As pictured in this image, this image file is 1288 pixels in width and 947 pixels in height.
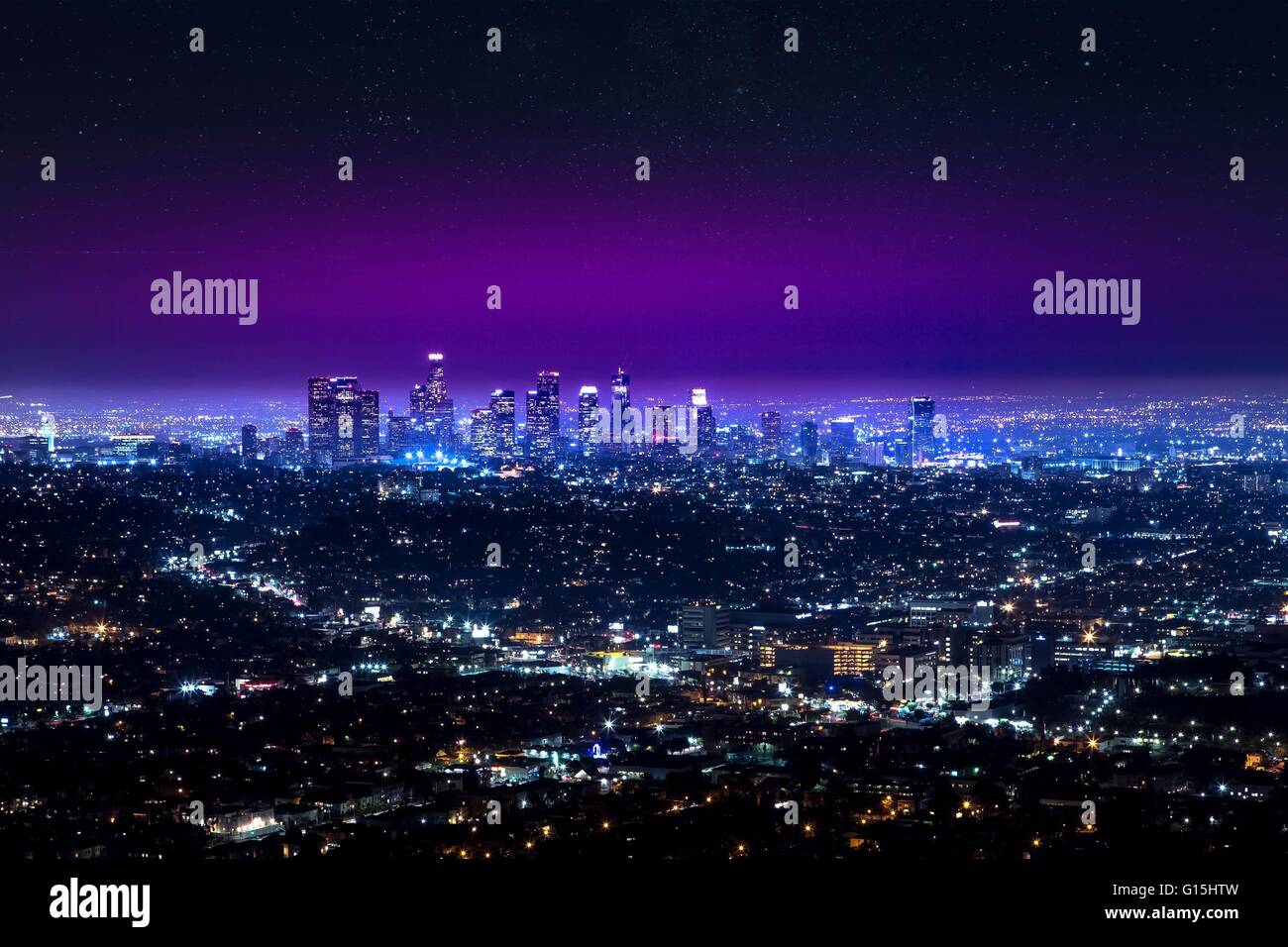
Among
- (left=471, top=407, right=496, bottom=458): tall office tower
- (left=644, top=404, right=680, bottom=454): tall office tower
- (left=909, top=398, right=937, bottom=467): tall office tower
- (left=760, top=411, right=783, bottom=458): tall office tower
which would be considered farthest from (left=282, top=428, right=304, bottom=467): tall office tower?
(left=909, top=398, right=937, bottom=467): tall office tower

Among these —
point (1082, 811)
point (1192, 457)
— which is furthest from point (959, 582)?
point (1082, 811)

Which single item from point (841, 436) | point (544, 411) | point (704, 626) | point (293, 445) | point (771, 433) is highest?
point (544, 411)

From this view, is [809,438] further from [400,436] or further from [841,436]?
[400,436]

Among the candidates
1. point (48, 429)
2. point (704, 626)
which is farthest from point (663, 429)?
point (704, 626)

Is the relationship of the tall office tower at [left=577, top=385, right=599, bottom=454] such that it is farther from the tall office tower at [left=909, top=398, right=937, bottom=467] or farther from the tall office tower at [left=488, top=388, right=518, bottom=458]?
the tall office tower at [left=909, top=398, right=937, bottom=467]
